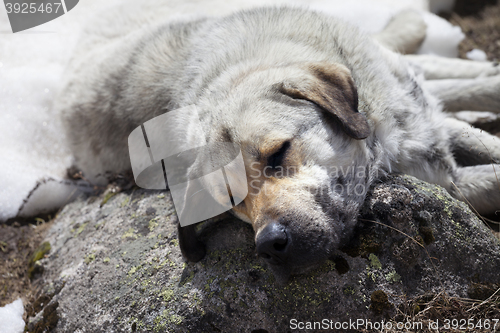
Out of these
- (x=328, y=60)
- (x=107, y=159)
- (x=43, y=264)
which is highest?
(x=328, y=60)

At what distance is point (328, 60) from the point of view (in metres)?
3.41

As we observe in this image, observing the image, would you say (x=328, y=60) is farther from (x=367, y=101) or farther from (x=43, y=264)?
(x=43, y=264)

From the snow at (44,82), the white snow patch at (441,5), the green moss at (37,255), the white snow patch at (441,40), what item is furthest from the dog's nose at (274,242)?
the white snow patch at (441,5)

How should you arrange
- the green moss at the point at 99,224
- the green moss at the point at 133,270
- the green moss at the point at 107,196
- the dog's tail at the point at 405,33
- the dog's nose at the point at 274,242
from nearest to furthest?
the dog's nose at the point at 274,242 < the green moss at the point at 133,270 < the green moss at the point at 99,224 < the green moss at the point at 107,196 < the dog's tail at the point at 405,33

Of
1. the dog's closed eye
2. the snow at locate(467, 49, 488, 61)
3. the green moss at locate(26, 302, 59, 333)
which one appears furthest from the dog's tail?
the green moss at locate(26, 302, 59, 333)

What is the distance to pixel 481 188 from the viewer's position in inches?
140

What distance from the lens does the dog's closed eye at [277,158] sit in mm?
2877

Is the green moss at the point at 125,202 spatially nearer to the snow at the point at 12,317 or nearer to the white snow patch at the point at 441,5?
the snow at the point at 12,317

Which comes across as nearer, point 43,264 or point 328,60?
point 328,60

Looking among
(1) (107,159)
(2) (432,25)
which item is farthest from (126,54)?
(2) (432,25)

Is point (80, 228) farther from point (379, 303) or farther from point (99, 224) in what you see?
point (379, 303)

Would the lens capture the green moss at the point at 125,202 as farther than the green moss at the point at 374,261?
Yes

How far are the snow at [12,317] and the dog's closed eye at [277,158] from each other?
2698 millimetres

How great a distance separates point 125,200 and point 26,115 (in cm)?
272
